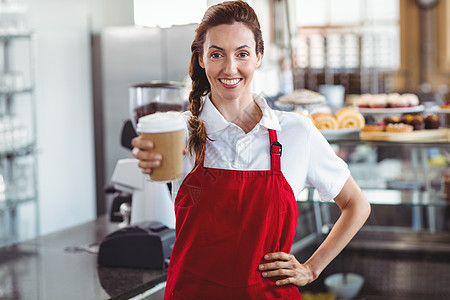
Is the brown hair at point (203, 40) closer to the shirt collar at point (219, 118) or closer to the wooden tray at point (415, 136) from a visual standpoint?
the shirt collar at point (219, 118)

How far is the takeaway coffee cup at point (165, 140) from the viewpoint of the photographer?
0.99m

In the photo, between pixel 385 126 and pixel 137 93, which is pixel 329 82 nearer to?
pixel 385 126

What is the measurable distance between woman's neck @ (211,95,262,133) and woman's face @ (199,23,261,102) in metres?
0.07

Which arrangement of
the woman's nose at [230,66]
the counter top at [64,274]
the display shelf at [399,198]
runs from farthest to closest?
the display shelf at [399,198] → the counter top at [64,274] → the woman's nose at [230,66]

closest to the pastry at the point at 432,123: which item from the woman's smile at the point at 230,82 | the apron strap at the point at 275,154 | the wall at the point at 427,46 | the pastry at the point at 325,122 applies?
the pastry at the point at 325,122

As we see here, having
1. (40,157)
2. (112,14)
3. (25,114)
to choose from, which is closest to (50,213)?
(40,157)

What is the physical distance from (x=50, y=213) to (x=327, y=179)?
3.88 metres

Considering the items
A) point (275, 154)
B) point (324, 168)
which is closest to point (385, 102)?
point (324, 168)

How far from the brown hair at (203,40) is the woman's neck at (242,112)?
0.05 meters

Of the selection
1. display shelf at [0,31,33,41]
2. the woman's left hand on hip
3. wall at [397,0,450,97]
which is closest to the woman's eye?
the woman's left hand on hip

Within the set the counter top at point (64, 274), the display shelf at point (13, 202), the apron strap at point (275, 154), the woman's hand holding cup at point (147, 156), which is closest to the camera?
the woman's hand holding cup at point (147, 156)

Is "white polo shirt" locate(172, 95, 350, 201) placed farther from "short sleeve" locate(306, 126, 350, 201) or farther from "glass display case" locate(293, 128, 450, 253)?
"glass display case" locate(293, 128, 450, 253)

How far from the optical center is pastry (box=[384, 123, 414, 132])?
2.29 metres

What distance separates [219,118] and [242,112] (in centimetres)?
7
